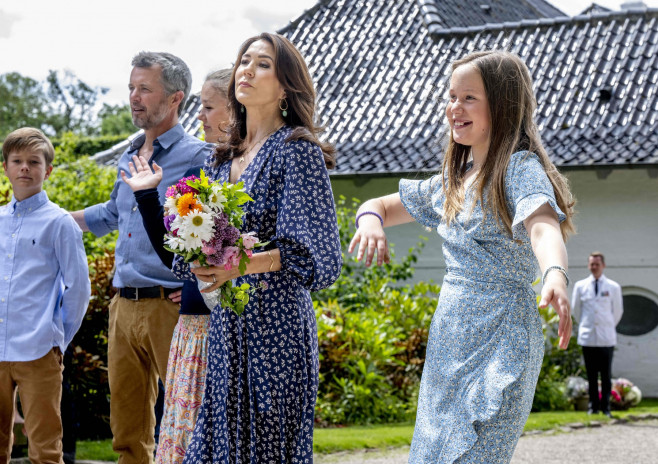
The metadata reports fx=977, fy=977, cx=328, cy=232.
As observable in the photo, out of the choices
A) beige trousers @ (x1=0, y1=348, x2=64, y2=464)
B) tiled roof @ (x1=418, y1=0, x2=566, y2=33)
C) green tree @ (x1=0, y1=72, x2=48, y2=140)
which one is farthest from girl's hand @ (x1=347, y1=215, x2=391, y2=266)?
green tree @ (x1=0, y1=72, x2=48, y2=140)

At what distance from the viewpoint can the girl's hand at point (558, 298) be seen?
2.81 meters

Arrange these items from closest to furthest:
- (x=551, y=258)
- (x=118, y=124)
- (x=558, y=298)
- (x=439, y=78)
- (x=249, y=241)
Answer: (x=558, y=298)
(x=551, y=258)
(x=249, y=241)
(x=439, y=78)
(x=118, y=124)

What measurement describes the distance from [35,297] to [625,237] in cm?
1054

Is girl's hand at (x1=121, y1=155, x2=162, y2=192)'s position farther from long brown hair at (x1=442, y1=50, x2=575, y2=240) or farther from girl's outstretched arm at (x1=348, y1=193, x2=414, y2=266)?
long brown hair at (x1=442, y1=50, x2=575, y2=240)

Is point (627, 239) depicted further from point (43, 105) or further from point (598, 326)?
point (43, 105)

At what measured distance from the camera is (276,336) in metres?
3.51

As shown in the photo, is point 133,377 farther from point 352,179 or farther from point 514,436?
point 352,179

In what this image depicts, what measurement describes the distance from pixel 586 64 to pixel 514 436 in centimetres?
1273

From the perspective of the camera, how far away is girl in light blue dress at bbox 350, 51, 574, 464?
3.24m

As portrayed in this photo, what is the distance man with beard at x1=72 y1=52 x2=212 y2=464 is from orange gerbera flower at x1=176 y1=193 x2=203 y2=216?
1.24 m

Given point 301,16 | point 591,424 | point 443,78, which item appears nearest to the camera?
point 591,424

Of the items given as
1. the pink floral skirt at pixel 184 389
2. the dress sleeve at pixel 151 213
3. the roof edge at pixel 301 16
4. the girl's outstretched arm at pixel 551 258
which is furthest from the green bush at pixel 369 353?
the roof edge at pixel 301 16

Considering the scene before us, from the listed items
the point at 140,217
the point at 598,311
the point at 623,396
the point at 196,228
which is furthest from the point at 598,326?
the point at 196,228

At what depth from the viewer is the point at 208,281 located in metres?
3.42
